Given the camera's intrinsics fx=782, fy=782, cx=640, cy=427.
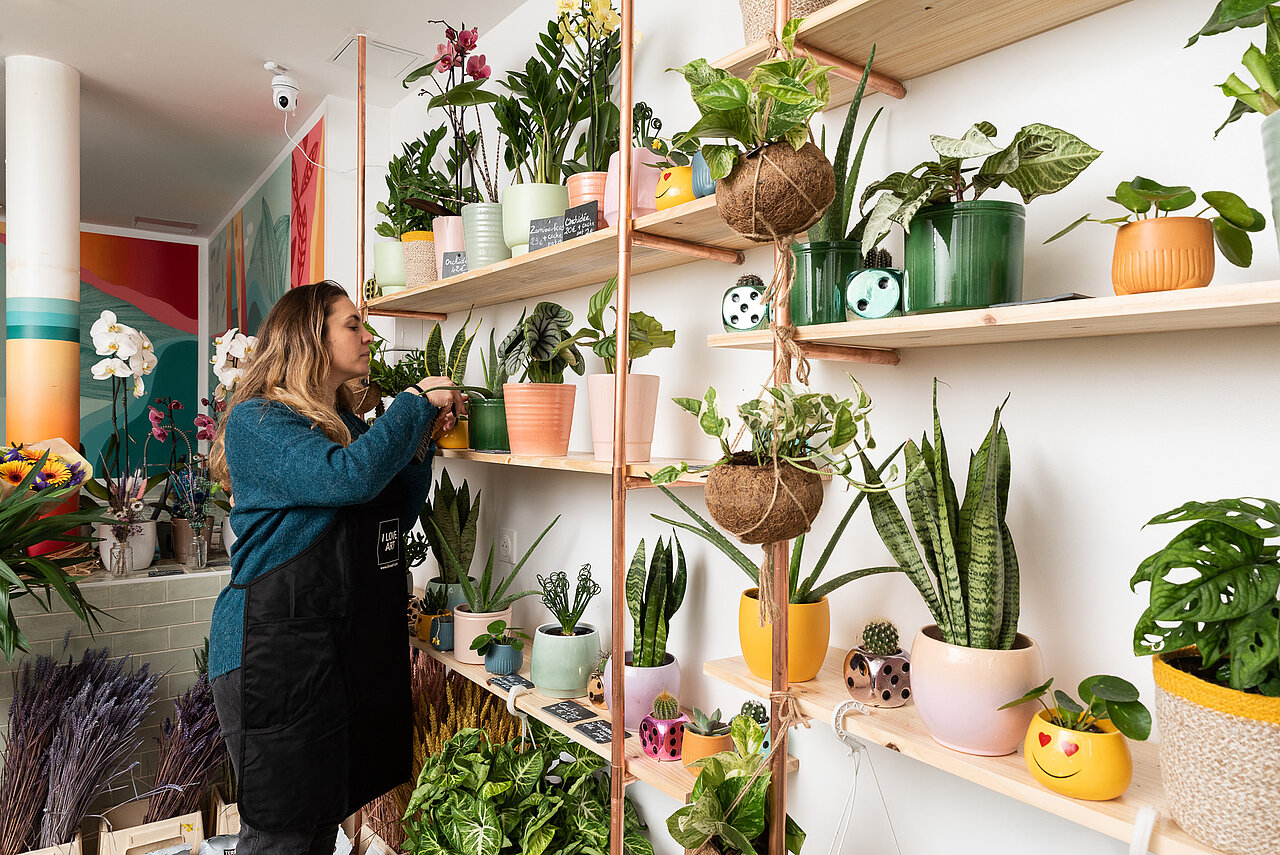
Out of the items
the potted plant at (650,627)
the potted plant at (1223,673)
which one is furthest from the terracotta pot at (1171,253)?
the potted plant at (650,627)

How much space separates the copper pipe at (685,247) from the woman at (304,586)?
655 mm

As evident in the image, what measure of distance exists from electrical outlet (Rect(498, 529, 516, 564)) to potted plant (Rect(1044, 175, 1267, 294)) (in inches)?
71.3

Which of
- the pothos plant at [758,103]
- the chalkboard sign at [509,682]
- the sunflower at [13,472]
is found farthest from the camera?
the sunflower at [13,472]

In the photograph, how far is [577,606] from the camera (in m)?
1.79

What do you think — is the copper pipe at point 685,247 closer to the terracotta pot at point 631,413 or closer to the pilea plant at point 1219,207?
the terracotta pot at point 631,413

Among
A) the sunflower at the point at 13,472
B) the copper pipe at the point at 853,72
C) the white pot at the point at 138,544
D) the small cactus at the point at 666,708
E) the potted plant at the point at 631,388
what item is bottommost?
the small cactus at the point at 666,708

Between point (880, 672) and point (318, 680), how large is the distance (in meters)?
1.25

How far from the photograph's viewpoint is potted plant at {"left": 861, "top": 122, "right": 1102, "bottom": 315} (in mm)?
880

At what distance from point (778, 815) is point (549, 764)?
2.88 feet

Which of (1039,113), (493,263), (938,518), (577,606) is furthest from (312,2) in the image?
(938,518)

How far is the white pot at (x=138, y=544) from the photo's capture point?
2801mm

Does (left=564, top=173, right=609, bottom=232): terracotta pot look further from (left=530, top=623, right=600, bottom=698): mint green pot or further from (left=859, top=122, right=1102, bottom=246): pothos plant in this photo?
(left=530, top=623, right=600, bottom=698): mint green pot

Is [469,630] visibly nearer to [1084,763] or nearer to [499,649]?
[499,649]

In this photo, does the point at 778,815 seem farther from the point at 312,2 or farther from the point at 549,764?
the point at 312,2
